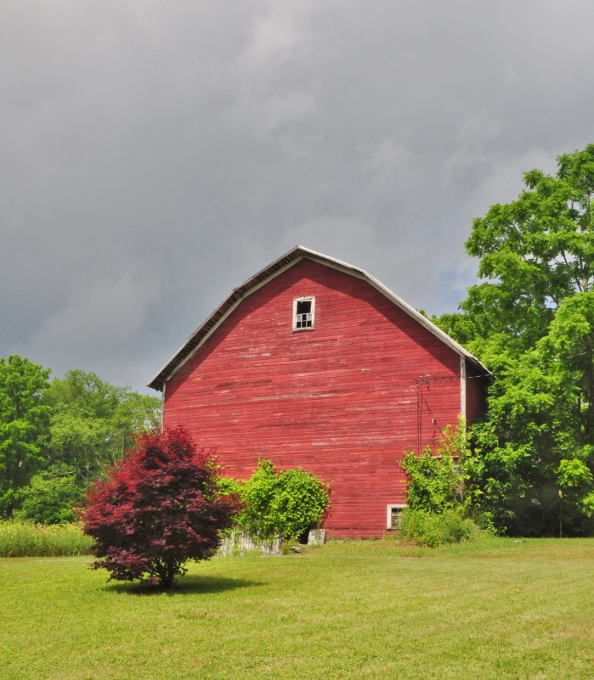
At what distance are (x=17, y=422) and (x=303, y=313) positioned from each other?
124ft

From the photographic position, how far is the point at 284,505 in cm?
3006

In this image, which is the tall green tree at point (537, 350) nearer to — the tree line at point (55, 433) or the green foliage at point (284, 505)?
the green foliage at point (284, 505)

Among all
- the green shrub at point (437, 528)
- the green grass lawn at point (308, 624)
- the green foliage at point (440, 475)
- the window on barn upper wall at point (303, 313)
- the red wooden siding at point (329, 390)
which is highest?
the window on barn upper wall at point (303, 313)

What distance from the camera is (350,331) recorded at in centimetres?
3123

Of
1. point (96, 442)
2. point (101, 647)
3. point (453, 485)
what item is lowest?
point (101, 647)

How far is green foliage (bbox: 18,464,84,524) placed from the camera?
60.2 m

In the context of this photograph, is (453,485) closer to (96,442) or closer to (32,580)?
(32,580)

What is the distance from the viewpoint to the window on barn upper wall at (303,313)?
3222cm

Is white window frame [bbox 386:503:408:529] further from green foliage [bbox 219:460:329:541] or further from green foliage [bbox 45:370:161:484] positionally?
green foliage [bbox 45:370:161:484]

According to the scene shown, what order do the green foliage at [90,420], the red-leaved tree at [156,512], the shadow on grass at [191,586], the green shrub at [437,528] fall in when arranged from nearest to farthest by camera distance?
the red-leaved tree at [156,512] < the shadow on grass at [191,586] < the green shrub at [437,528] < the green foliage at [90,420]

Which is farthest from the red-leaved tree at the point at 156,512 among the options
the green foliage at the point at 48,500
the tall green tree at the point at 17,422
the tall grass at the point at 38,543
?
the tall green tree at the point at 17,422

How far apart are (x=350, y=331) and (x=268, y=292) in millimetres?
4255

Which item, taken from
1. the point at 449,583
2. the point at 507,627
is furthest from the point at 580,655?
the point at 449,583

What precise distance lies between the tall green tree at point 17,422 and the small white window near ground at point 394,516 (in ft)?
136
